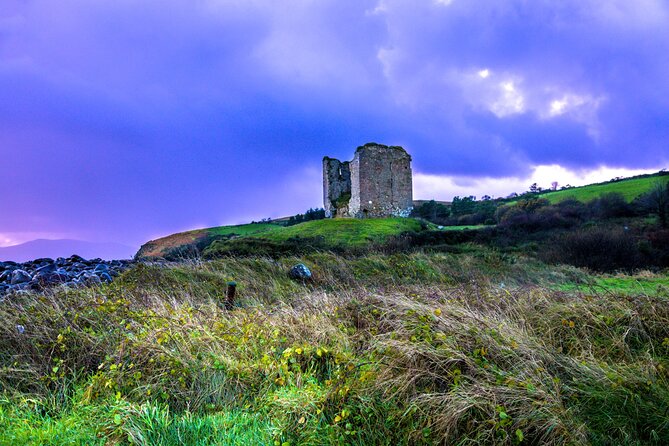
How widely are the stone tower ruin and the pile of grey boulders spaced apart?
874 inches

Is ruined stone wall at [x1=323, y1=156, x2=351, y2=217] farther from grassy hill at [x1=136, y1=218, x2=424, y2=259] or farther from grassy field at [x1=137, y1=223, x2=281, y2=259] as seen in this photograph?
grassy hill at [x1=136, y1=218, x2=424, y2=259]

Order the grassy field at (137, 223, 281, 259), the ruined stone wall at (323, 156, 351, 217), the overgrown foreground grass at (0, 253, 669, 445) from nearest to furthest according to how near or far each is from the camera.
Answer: the overgrown foreground grass at (0, 253, 669, 445)
the grassy field at (137, 223, 281, 259)
the ruined stone wall at (323, 156, 351, 217)

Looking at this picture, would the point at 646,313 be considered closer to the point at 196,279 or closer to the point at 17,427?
the point at 17,427

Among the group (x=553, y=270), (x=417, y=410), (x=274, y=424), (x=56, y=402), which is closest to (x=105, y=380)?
(x=56, y=402)

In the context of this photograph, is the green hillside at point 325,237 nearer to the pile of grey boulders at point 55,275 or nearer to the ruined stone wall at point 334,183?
the pile of grey boulders at point 55,275

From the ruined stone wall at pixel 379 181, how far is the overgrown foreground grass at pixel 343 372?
26.2m

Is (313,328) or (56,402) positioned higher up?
(313,328)

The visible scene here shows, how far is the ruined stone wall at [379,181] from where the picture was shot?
3234 cm

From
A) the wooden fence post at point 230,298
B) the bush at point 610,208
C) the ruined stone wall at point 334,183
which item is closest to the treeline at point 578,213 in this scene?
the bush at point 610,208

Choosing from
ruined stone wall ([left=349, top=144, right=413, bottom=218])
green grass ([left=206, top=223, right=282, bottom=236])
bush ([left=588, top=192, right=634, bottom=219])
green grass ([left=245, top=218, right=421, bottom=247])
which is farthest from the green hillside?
green grass ([left=206, top=223, right=282, bottom=236])

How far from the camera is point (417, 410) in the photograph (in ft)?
10.3

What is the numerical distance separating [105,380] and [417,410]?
312 centimetres

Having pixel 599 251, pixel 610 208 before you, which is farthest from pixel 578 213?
pixel 599 251

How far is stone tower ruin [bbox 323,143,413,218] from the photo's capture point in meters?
32.3
